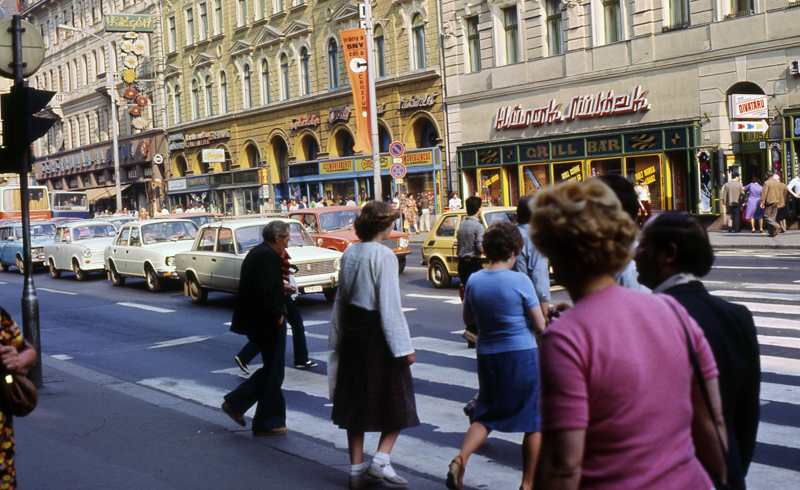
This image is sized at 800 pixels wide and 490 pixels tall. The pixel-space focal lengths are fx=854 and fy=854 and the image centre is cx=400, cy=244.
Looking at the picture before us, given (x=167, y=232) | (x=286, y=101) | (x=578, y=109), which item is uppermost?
(x=286, y=101)

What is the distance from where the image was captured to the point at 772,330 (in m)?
9.88

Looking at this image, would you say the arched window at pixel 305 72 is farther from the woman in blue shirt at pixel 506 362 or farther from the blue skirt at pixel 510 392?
the blue skirt at pixel 510 392

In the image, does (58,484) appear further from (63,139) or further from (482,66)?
(63,139)

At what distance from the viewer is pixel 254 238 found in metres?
15.3

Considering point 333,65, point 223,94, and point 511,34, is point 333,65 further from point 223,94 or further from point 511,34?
point 223,94

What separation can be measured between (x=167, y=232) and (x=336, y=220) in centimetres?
397

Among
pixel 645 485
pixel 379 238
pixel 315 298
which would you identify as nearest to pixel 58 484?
pixel 379 238

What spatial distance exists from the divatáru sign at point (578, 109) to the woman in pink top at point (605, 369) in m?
25.5

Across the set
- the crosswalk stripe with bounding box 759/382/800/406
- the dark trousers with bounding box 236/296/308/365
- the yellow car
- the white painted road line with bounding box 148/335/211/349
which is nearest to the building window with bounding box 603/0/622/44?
the yellow car

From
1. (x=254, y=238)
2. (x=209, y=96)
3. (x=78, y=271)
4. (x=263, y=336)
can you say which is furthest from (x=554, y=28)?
(x=209, y=96)

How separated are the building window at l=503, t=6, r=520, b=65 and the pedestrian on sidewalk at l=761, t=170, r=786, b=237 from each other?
11969 mm

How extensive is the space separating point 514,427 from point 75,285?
19.4 meters

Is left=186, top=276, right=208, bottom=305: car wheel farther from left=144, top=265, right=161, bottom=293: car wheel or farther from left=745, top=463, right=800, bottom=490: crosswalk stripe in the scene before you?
left=745, top=463, right=800, bottom=490: crosswalk stripe

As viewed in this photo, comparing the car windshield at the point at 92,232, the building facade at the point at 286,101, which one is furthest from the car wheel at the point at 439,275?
the building facade at the point at 286,101
